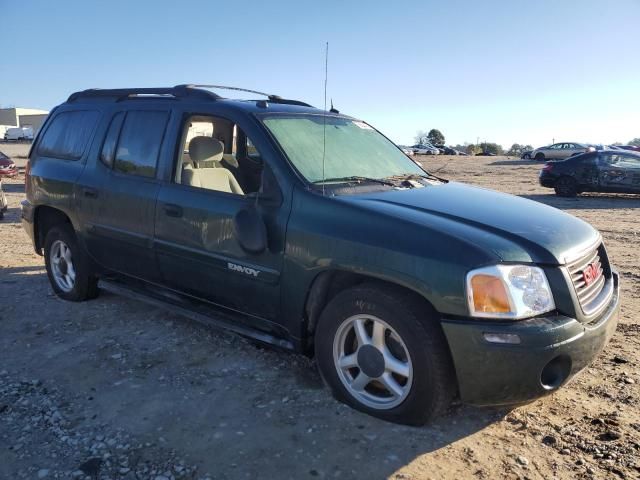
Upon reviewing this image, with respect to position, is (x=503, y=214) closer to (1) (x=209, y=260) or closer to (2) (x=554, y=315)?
(2) (x=554, y=315)

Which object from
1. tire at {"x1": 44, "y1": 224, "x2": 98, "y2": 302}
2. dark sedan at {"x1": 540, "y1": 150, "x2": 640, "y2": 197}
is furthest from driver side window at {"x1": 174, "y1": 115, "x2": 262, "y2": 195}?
dark sedan at {"x1": 540, "y1": 150, "x2": 640, "y2": 197}

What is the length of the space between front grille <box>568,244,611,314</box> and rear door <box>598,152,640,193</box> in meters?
12.9

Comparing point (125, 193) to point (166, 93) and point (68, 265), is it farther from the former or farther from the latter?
point (68, 265)

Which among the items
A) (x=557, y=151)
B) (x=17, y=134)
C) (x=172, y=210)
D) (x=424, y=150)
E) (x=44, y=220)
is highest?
(x=17, y=134)

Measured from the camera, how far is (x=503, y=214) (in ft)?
11.2

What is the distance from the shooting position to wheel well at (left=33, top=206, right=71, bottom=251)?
5.35m

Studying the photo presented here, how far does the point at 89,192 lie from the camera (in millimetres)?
4812

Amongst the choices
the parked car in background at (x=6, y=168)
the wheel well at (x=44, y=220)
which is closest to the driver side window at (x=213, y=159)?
the wheel well at (x=44, y=220)

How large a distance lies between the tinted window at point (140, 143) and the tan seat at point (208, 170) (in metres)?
0.29

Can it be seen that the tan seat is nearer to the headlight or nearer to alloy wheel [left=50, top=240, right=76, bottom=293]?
alloy wheel [left=50, top=240, right=76, bottom=293]

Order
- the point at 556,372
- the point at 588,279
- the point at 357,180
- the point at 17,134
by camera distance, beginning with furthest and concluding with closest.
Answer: the point at 17,134 < the point at 357,180 < the point at 588,279 < the point at 556,372

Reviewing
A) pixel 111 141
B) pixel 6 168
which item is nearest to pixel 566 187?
pixel 111 141

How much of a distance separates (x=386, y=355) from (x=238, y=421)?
3.13 feet

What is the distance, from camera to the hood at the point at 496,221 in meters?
2.90
